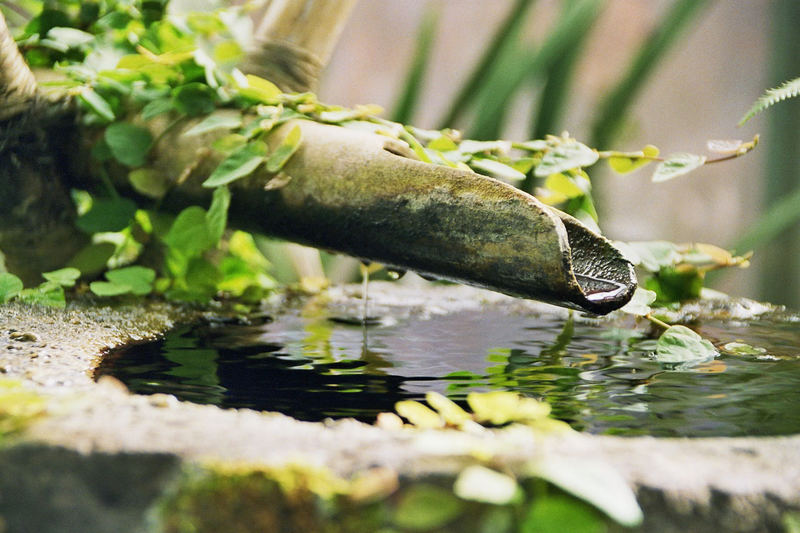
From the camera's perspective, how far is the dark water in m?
0.65

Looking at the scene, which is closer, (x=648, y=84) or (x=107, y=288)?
(x=107, y=288)

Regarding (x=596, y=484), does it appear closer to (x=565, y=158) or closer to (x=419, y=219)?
(x=419, y=219)

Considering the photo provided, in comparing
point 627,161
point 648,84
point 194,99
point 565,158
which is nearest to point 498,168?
point 565,158

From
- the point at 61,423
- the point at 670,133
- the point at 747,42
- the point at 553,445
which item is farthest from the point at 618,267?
the point at 747,42

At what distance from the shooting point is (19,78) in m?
1.09

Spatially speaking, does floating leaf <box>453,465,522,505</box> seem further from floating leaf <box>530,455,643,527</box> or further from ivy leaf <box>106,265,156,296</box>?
ivy leaf <box>106,265,156,296</box>

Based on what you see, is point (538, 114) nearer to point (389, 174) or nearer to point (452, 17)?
point (389, 174)

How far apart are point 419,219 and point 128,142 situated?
51 centimetres

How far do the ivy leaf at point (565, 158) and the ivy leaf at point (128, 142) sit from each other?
578mm

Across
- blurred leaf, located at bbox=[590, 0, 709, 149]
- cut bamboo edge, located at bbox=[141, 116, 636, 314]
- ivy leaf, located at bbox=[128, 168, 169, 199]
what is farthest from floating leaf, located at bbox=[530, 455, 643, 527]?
blurred leaf, located at bbox=[590, 0, 709, 149]

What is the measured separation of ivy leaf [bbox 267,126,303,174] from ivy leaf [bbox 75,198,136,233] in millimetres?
313

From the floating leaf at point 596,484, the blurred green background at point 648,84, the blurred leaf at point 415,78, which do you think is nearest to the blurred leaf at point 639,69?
the blurred leaf at point 415,78

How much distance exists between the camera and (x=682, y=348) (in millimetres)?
886

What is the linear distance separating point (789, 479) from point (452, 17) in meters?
4.25
